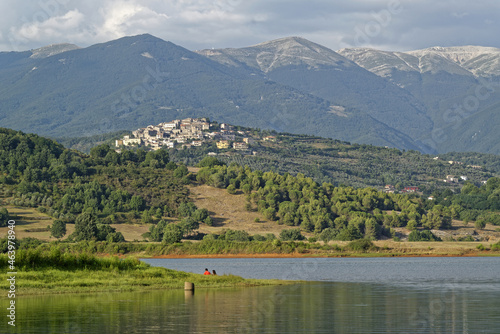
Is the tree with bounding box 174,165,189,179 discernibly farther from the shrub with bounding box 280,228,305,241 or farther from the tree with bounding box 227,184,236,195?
the shrub with bounding box 280,228,305,241

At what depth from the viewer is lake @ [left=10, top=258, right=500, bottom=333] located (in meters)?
33.2

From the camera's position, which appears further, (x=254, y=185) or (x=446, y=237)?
(x=254, y=185)

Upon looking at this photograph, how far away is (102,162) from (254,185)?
37534mm

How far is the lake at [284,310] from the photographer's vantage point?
33250 mm

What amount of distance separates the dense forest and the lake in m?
73.9

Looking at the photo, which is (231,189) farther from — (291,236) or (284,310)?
(284,310)

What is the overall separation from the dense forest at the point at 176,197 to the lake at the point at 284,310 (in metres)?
73.9

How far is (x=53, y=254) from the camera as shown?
51.4m

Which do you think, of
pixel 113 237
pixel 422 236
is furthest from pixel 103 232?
pixel 422 236

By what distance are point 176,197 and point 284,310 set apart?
12289 cm

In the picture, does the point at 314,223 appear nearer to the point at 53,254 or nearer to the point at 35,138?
the point at 35,138

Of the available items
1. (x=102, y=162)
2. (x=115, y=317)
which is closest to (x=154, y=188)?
(x=102, y=162)

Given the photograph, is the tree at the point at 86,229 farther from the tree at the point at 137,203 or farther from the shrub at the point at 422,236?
the shrub at the point at 422,236

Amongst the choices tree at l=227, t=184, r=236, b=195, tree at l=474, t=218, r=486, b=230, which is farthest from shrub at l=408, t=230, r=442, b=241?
tree at l=227, t=184, r=236, b=195
